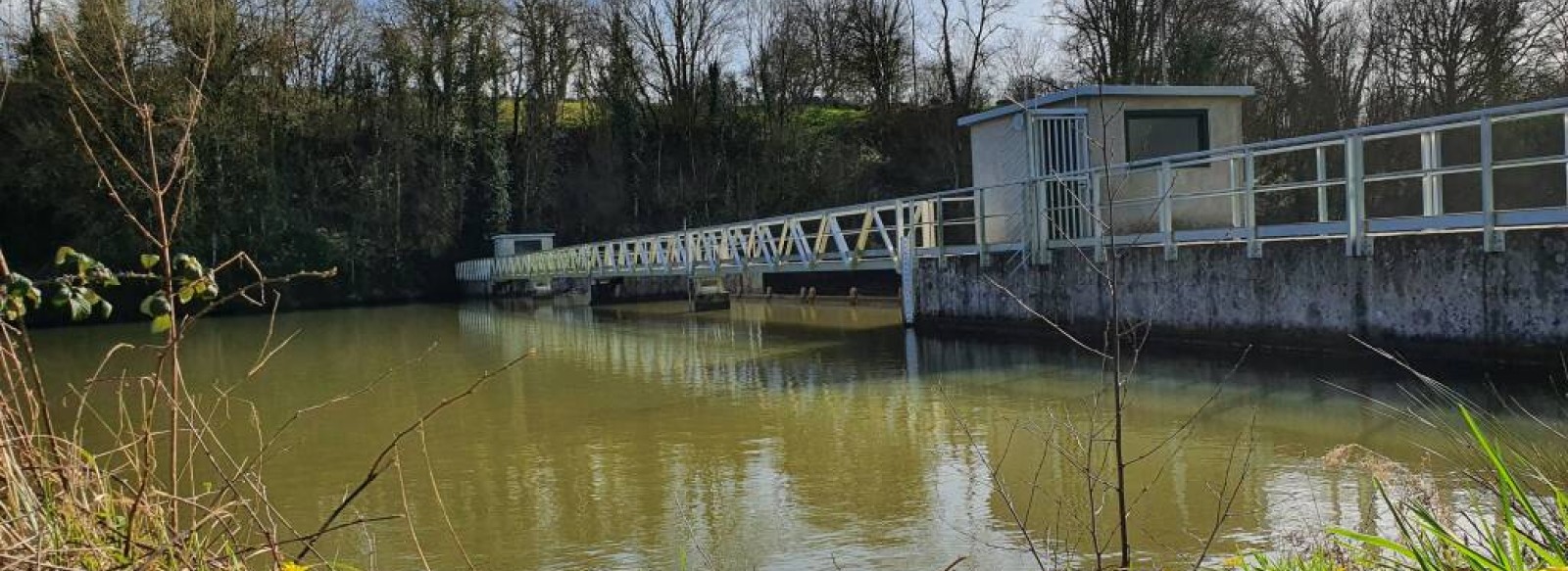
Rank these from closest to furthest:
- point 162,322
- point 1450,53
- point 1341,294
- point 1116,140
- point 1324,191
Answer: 1. point 162,322
2. point 1341,294
3. point 1324,191
4. point 1116,140
5. point 1450,53

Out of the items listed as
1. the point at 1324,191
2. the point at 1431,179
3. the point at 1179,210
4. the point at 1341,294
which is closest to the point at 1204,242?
the point at 1324,191

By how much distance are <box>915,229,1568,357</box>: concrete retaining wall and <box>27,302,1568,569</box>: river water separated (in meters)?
0.34

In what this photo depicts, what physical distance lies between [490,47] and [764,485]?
3034cm

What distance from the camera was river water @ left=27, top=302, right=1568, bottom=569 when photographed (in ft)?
14.0

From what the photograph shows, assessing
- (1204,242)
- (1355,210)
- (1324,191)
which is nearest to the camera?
(1355,210)

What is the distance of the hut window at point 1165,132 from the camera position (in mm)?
13070

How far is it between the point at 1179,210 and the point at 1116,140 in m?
1.01

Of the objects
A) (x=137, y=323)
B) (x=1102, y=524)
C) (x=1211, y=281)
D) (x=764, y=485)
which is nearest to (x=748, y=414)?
(x=764, y=485)

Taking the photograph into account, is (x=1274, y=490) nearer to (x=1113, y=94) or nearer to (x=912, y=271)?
(x=1113, y=94)

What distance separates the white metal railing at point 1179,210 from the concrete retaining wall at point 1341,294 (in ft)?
0.53

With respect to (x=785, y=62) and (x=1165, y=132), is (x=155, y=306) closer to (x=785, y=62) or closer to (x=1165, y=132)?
(x=1165, y=132)

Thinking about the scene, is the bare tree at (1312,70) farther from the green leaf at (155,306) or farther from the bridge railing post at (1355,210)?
the green leaf at (155,306)

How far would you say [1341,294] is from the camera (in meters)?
9.14

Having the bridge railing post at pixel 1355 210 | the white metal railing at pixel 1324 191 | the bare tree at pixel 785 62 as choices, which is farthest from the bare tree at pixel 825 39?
the bridge railing post at pixel 1355 210
